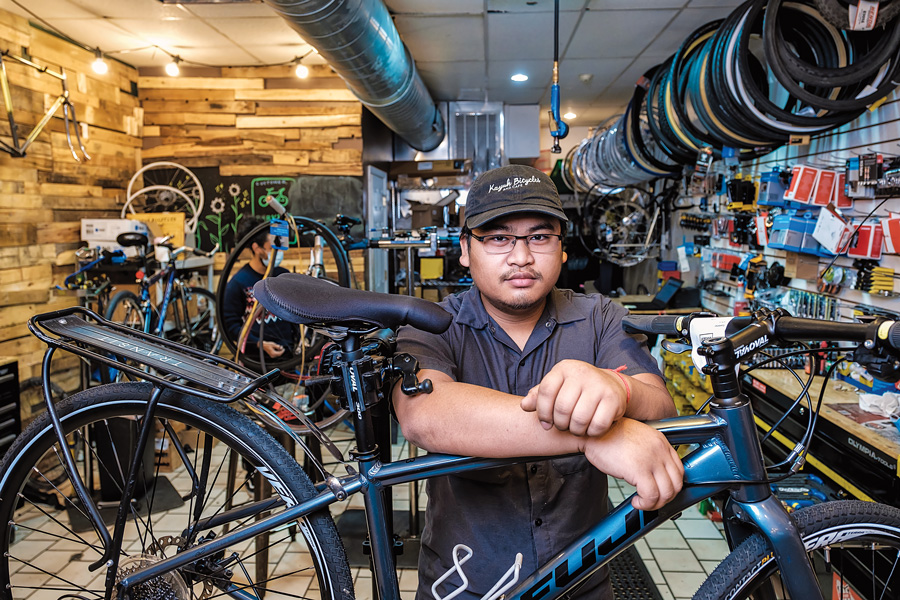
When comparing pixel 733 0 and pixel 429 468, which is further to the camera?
pixel 733 0

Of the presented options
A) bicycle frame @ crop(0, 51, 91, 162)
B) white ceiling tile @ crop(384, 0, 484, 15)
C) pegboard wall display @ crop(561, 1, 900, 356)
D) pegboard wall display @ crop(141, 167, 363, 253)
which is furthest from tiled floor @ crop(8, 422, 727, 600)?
white ceiling tile @ crop(384, 0, 484, 15)

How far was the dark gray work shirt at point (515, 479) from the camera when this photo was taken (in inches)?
47.5

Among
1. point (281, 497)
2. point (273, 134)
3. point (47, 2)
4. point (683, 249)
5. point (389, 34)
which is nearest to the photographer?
point (281, 497)

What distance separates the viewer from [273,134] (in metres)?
5.45

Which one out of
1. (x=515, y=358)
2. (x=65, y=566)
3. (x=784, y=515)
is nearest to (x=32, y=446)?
(x=515, y=358)

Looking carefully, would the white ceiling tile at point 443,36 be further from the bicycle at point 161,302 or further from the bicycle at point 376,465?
the bicycle at point 376,465

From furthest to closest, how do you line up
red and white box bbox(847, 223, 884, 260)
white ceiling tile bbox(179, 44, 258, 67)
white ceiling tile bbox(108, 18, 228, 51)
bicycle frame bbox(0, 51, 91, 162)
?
white ceiling tile bbox(179, 44, 258, 67) < white ceiling tile bbox(108, 18, 228, 51) < bicycle frame bbox(0, 51, 91, 162) < red and white box bbox(847, 223, 884, 260)

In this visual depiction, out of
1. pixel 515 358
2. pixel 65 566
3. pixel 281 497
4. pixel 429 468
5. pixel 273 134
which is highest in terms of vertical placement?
pixel 273 134

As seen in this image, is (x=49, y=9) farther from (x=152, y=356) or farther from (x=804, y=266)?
(x=804, y=266)

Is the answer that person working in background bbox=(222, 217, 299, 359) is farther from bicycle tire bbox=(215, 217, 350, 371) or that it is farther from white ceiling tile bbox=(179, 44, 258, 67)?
white ceiling tile bbox=(179, 44, 258, 67)

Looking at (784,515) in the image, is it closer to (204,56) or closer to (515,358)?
(515,358)

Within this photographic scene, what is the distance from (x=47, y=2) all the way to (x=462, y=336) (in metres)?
4.10

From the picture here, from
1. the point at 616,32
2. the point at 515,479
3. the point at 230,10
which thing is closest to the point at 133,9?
the point at 230,10

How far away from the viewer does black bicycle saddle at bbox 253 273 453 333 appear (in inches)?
40.0
